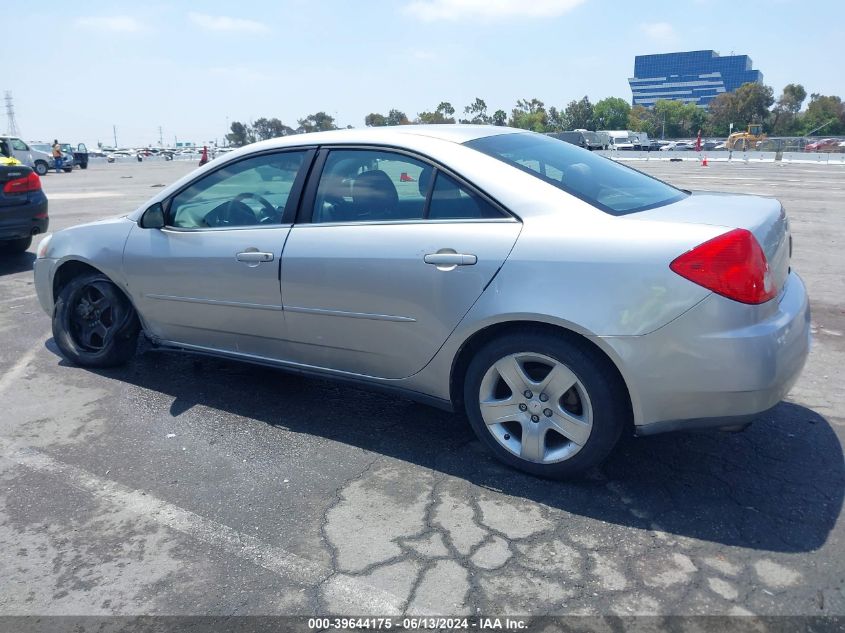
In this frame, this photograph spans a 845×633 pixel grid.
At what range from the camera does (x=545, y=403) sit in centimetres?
310

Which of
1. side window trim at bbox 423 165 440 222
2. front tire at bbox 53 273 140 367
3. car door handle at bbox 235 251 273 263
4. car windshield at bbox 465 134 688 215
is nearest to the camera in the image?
car windshield at bbox 465 134 688 215

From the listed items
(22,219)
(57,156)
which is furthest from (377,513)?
(57,156)

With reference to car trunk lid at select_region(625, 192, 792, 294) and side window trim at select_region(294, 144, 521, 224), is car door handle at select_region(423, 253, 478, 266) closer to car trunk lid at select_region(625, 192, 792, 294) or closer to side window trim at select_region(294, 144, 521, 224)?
side window trim at select_region(294, 144, 521, 224)

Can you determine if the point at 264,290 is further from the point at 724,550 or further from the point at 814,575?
the point at 814,575

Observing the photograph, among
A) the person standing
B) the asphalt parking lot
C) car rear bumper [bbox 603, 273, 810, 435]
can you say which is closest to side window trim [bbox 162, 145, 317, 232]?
the asphalt parking lot

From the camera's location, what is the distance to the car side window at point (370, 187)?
11.5ft

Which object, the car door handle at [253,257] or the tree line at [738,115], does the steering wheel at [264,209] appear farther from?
the tree line at [738,115]

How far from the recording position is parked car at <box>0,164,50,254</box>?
26.8 ft

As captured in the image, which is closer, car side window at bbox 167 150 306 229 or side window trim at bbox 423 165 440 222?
side window trim at bbox 423 165 440 222

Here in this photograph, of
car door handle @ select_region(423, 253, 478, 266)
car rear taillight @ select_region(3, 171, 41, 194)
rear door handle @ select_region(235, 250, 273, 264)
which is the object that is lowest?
rear door handle @ select_region(235, 250, 273, 264)

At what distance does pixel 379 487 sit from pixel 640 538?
3.78 ft

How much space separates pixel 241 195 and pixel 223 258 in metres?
0.45

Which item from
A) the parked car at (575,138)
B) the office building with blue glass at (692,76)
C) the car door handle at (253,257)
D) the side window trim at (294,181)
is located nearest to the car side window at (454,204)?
the side window trim at (294,181)

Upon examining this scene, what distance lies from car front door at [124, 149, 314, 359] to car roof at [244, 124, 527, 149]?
0.09 metres
